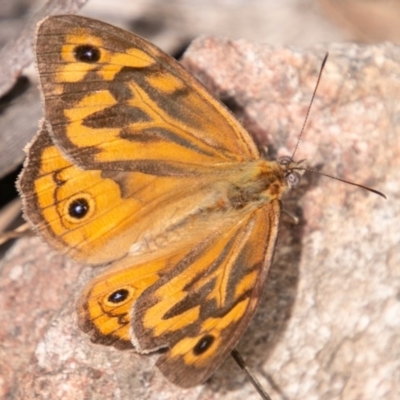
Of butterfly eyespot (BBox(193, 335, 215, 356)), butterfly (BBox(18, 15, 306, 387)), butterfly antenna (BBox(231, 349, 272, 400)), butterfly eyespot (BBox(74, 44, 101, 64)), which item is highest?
butterfly eyespot (BBox(74, 44, 101, 64))

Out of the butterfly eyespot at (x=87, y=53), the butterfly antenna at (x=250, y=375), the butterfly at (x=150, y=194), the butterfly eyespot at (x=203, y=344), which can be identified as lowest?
the butterfly antenna at (x=250, y=375)

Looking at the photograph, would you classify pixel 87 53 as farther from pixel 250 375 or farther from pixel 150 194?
pixel 250 375

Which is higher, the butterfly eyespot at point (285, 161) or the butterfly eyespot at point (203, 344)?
the butterfly eyespot at point (285, 161)

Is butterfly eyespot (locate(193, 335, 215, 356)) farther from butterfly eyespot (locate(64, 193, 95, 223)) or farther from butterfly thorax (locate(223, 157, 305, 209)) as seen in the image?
butterfly eyespot (locate(64, 193, 95, 223))

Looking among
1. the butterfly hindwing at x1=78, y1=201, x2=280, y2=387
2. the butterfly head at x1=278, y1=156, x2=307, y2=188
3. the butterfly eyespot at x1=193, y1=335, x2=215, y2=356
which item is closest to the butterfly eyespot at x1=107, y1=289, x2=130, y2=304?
the butterfly hindwing at x1=78, y1=201, x2=280, y2=387

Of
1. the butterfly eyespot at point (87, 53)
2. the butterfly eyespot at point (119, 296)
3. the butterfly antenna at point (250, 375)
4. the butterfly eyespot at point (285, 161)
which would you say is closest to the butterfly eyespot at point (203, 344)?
the butterfly eyespot at point (119, 296)

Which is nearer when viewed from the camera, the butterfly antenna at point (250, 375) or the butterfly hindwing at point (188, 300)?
the butterfly hindwing at point (188, 300)

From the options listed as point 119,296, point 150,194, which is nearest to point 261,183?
point 150,194

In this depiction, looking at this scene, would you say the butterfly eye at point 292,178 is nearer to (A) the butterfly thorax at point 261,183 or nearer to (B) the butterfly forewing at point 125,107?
(A) the butterfly thorax at point 261,183
